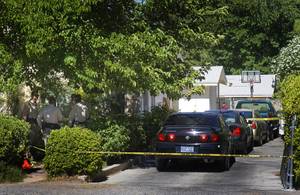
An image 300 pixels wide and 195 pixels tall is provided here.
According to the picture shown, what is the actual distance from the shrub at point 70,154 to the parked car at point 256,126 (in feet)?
36.2

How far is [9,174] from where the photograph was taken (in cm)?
1299

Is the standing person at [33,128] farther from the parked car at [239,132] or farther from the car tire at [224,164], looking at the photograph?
the parked car at [239,132]

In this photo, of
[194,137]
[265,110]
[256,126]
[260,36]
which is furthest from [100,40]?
[260,36]

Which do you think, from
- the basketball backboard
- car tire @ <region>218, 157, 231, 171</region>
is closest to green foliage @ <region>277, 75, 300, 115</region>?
car tire @ <region>218, 157, 231, 171</region>

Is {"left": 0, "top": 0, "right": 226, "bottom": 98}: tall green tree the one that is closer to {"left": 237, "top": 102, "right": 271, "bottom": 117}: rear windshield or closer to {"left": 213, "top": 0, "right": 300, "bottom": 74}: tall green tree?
{"left": 237, "top": 102, "right": 271, "bottom": 117}: rear windshield

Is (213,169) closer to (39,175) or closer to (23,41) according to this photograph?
(39,175)

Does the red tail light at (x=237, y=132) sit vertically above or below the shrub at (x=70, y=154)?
above

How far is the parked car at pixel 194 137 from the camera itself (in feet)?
49.2

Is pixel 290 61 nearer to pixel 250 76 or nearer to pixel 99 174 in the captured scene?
pixel 250 76

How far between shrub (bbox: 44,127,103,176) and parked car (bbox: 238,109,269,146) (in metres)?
11.0

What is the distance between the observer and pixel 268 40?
68.7m

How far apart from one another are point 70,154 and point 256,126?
39.9ft

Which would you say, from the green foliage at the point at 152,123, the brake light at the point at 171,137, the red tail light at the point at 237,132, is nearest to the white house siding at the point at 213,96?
the green foliage at the point at 152,123

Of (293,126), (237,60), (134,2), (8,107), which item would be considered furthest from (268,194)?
(237,60)
